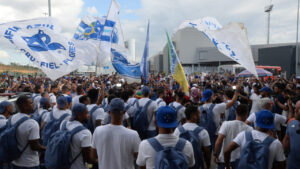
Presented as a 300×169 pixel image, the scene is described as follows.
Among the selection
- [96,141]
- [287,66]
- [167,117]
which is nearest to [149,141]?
[167,117]

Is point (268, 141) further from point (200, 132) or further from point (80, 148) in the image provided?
point (80, 148)

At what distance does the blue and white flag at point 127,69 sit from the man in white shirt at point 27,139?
5.02 meters

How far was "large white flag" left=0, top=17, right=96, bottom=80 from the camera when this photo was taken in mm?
7176

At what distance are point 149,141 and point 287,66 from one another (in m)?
42.3

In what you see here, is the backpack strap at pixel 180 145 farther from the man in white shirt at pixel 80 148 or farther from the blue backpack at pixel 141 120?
the blue backpack at pixel 141 120

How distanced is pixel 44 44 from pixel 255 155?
23.6ft

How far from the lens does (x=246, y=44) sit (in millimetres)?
6758

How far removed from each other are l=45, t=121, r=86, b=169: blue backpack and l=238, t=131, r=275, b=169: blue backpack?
211 cm

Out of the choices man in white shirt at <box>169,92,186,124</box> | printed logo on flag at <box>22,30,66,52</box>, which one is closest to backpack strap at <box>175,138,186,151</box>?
man in white shirt at <box>169,92,186,124</box>

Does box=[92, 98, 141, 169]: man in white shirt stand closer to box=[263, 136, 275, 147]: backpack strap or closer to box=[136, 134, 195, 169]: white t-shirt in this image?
box=[136, 134, 195, 169]: white t-shirt

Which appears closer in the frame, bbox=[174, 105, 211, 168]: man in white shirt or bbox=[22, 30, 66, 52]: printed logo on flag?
bbox=[174, 105, 211, 168]: man in white shirt

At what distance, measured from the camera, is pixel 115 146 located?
107 inches

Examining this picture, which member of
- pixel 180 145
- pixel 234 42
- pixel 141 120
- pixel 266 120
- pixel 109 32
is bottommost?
pixel 141 120

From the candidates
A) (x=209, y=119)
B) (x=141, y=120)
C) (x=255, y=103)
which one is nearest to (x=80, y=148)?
(x=141, y=120)
